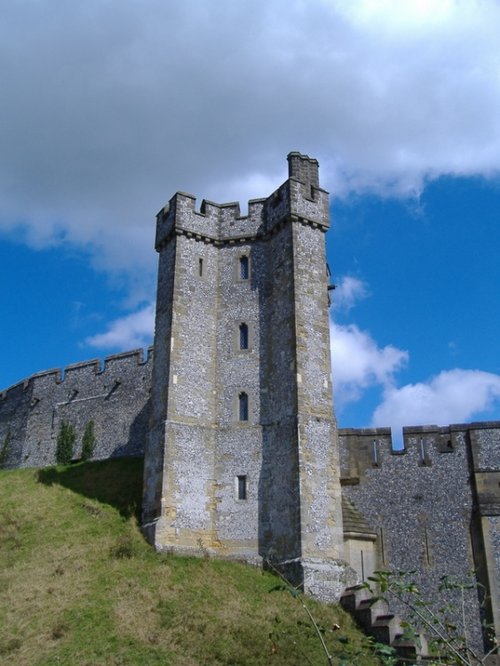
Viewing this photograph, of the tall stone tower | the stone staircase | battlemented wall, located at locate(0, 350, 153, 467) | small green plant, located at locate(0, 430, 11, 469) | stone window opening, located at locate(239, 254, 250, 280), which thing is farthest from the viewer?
small green plant, located at locate(0, 430, 11, 469)

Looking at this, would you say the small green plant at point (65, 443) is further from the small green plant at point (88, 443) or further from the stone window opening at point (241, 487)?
the stone window opening at point (241, 487)

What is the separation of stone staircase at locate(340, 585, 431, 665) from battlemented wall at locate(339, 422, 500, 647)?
3350 millimetres

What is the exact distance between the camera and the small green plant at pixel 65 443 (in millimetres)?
35562

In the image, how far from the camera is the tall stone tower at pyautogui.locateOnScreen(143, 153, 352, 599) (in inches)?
859

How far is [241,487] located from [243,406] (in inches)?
103

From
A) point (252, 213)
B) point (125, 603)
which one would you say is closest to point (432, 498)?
point (125, 603)

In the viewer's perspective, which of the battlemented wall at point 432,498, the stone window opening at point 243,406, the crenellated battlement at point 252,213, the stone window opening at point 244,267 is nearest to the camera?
the battlemented wall at point 432,498

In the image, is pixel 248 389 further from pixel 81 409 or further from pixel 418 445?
pixel 81 409

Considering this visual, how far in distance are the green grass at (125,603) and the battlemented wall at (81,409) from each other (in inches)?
390

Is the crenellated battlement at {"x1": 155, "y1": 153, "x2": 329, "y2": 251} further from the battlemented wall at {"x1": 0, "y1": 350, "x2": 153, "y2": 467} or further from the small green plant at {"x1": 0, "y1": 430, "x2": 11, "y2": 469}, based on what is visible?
the small green plant at {"x1": 0, "y1": 430, "x2": 11, "y2": 469}

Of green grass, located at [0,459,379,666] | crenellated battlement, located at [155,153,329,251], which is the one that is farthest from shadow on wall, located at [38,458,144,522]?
crenellated battlement, located at [155,153,329,251]

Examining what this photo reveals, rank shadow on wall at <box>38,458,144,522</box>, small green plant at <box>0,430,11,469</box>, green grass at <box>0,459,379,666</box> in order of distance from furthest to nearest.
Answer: small green plant at <box>0,430,11,469</box>
shadow on wall at <box>38,458,144,522</box>
green grass at <box>0,459,379,666</box>

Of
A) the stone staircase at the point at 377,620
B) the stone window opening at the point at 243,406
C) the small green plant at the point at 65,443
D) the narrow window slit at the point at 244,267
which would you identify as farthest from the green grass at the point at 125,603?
the small green plant at the point at 65,443

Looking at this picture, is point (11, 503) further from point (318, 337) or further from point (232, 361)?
point (318, 337)
